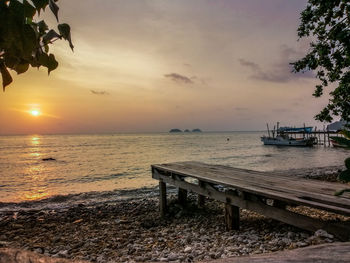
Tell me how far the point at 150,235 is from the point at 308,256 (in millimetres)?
5650

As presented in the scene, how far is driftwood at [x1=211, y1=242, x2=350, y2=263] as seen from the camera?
112 cm

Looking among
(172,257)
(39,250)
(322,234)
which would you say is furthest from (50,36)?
(39,250)

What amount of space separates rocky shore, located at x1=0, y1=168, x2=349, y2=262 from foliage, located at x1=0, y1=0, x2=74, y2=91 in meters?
3.73

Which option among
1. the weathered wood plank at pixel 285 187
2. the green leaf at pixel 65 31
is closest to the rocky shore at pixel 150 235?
the weathered wood plank at pixel 285 187

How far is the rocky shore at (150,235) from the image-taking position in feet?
15.5

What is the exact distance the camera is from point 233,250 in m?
4.59

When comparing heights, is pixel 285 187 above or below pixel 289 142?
above

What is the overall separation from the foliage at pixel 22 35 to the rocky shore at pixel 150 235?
3731mm

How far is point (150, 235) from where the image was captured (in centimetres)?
633

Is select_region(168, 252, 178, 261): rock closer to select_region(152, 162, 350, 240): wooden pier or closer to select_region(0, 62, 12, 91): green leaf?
select_region(152, 162, 350, 240): wooden pier

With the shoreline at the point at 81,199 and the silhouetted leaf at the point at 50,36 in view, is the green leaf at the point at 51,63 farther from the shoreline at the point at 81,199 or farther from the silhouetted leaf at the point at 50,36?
the shoreline at the point at 81,199

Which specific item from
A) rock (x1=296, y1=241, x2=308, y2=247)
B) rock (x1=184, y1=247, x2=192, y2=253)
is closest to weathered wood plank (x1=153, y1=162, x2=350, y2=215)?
rock (x1=296, y1=241, x2=308, y2=247)

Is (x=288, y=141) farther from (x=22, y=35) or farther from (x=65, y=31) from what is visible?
(x=22, y=35)

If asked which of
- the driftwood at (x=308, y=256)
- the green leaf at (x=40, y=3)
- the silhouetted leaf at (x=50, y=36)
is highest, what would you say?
Answer: the green leaf at (x=40, y=3)
